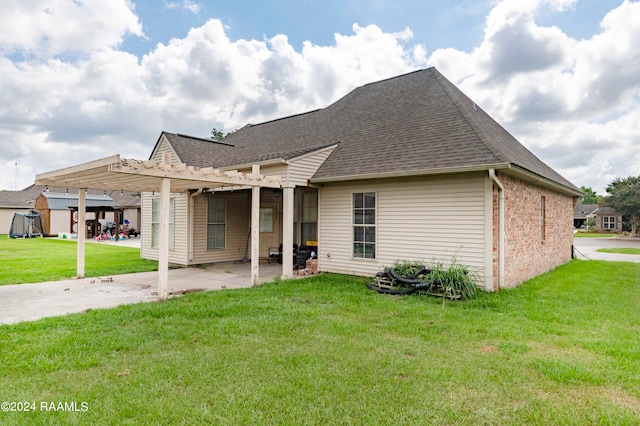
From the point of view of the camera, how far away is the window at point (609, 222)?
45938 millimetres

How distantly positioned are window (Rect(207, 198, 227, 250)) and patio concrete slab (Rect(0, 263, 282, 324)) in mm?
1389

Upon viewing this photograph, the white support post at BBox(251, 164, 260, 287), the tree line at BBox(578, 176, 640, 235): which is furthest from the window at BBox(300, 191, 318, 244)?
the tree line at BBox(578, 176, 640, 235)

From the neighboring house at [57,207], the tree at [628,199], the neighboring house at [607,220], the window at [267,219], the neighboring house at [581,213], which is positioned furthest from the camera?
the neighboring house at [581,213]

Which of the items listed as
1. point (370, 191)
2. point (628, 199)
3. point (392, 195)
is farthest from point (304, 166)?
point (628, 199)

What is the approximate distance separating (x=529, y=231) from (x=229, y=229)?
9.03 metres

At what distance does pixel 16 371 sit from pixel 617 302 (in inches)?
361

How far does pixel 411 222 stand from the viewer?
8.03 m

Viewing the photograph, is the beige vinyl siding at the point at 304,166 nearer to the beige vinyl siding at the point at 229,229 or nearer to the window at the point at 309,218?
the window at the point at 309,218

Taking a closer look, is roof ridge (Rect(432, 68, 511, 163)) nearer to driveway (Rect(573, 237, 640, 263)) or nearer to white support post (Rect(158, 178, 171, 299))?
white support post (Rect(158, 178, 171, 299))

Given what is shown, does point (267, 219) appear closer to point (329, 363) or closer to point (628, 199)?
point (329, 363)

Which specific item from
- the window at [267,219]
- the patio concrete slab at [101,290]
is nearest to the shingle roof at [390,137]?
the window at [267,219]

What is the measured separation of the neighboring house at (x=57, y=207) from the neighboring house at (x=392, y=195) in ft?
53.9

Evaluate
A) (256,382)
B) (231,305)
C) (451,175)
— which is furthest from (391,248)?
(256,382)

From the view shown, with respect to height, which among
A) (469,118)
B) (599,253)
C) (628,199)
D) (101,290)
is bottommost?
(599,253)
